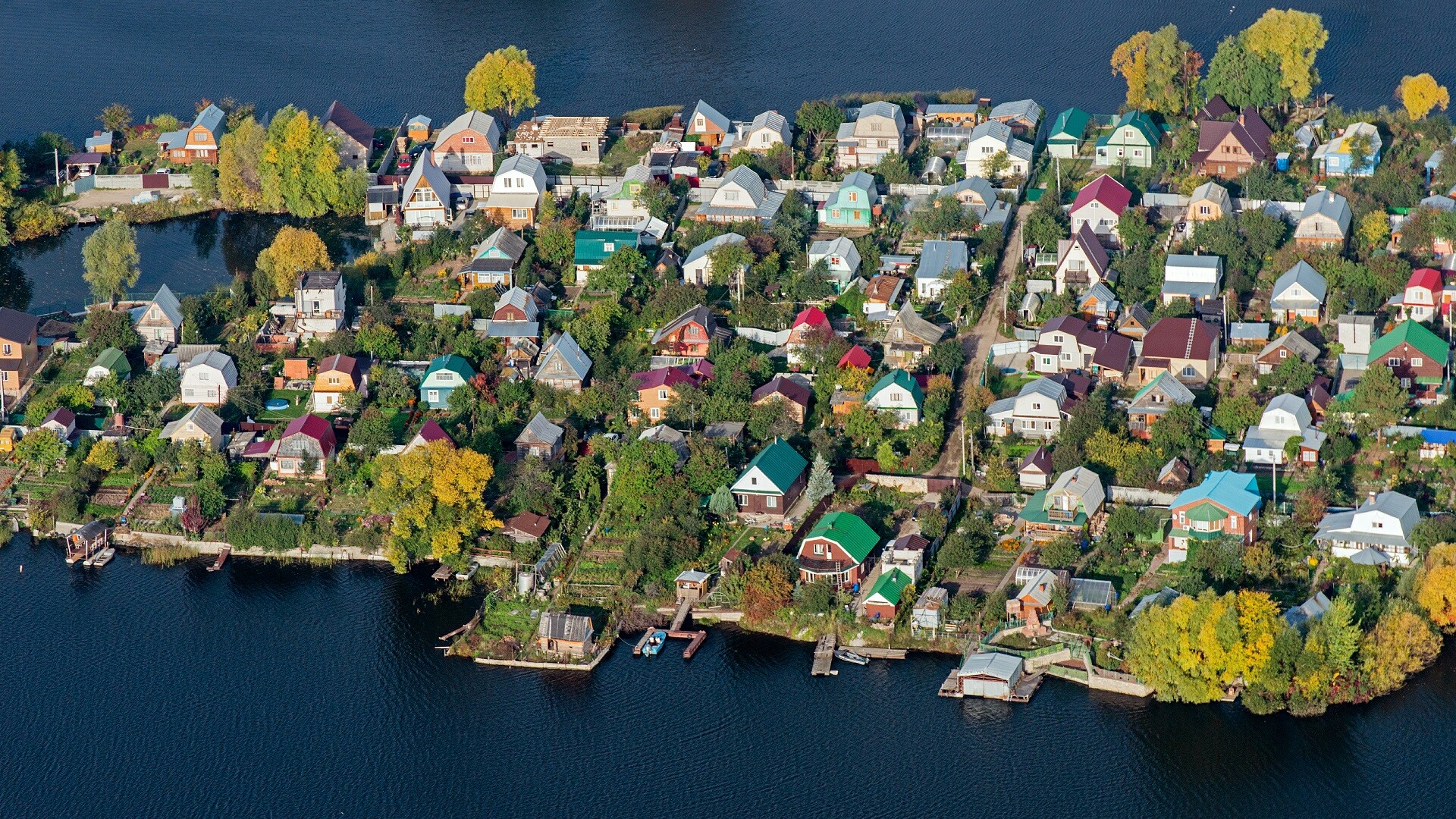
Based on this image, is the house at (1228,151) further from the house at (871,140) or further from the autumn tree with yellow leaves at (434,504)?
the autumn tree with yellow leaves at (434,504)

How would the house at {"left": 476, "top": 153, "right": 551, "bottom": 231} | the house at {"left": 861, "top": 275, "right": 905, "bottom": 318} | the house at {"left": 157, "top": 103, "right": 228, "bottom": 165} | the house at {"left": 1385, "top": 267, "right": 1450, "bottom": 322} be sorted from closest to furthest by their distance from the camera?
the house at {"left": 1385, "top": 267, "right": 1450, "bottom": 322} → the house at {"left": 861, "top": 275, "right": 905, "bottom": 318} → the house at {"left": 476, "top": 153, "right": 551, "bottom": 231} → the house at {"left": 157, "top": 103, "right": 228, "bottom": 165}

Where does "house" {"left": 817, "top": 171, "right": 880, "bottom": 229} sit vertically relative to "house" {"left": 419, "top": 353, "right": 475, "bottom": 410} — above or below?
above

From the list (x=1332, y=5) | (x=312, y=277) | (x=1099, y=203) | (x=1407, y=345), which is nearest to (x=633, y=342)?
(x=312, y=277)

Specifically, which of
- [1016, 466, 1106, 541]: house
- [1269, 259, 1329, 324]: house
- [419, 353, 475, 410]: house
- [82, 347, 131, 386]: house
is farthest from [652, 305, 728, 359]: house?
[1269, 259, 1329, 324]: house

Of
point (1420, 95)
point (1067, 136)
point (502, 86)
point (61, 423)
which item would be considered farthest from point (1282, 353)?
point (502, 86)

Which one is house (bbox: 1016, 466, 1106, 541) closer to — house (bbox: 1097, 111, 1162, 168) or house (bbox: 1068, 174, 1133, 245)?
house (bbox: 1068, 174, 1133, 245)

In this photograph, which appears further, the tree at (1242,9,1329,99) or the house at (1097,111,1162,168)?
the tree at (1242,9,1329,99)

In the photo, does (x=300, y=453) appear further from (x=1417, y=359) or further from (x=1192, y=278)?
(x=1417, y=359)
